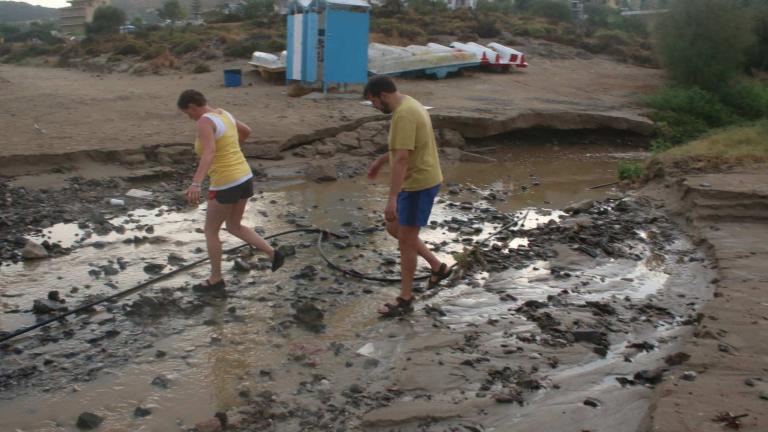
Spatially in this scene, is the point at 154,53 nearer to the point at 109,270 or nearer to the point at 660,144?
the point at 660,144

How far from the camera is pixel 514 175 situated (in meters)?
11.4

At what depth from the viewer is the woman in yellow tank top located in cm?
498

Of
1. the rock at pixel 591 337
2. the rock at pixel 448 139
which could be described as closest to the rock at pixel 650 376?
the rock at pixel 591 337

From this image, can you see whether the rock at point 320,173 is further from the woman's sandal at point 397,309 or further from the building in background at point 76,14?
the building in background at point 76,14

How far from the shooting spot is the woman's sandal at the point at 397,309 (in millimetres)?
5078

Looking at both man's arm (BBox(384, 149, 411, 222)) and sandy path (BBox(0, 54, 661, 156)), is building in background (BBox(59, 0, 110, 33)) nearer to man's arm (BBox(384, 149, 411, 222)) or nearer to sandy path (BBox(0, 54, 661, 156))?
sandy path (BBox(0, 54, 661, 156))

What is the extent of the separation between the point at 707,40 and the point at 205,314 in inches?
704

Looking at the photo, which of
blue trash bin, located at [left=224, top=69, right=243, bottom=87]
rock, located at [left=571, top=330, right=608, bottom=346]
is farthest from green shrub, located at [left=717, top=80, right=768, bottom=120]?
rock, located at [left=571, top=330, right=608, bottom=346]

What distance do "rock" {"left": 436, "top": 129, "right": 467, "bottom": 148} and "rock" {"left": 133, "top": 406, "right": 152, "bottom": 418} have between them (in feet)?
30.1

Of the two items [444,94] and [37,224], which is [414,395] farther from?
[444,94]

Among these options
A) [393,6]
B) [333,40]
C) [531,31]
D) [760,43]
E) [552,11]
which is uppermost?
[552,11]

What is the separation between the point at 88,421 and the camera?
3.60m

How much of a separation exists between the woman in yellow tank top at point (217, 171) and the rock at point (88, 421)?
174cm

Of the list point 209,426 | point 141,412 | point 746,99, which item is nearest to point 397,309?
point 209,426
